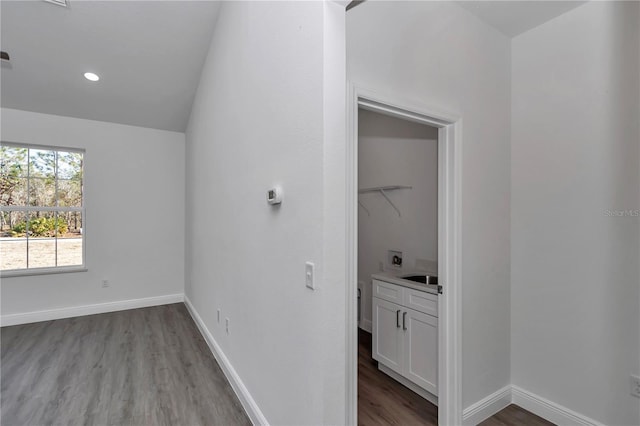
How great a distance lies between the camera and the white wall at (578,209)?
72.6 inches

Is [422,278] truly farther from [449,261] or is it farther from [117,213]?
[117,213]

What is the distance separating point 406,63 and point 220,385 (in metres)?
2.72

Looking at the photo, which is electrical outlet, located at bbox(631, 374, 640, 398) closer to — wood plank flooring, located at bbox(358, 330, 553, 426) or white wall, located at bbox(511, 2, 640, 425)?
white wall, located at bbox(511, 2, 640, 425)

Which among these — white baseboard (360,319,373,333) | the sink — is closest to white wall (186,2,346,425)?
the sink

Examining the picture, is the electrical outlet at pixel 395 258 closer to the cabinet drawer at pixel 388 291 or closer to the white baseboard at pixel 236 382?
the cabinet drawer at pixel 388 291

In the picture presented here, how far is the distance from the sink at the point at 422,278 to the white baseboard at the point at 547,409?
945 millimetres

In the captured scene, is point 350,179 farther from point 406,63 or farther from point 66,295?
point 66,295

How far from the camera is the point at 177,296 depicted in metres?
4.86

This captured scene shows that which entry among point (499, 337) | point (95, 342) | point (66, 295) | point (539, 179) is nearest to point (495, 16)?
point (539, 179)

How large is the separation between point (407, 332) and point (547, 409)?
1.03 m

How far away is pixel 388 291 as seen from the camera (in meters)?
2.66

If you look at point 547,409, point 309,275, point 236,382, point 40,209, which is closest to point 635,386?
point 547,409

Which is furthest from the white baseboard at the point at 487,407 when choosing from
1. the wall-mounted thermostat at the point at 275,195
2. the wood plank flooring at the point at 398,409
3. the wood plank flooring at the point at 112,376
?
the wall-mounted thermostat at the point at 275,195

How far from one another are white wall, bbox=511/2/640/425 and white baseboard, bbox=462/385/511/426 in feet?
0.50
